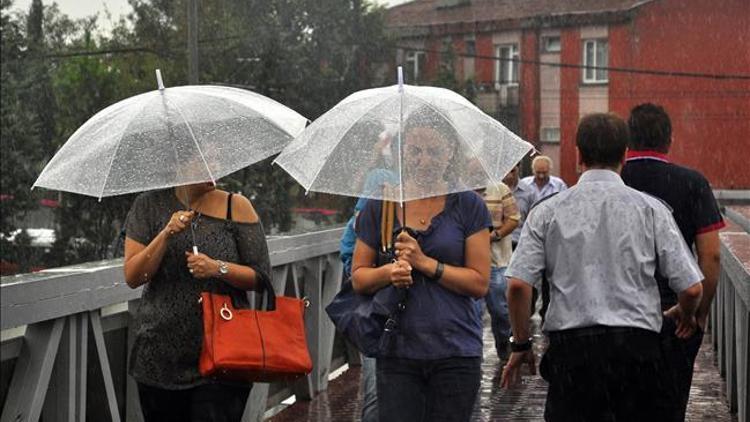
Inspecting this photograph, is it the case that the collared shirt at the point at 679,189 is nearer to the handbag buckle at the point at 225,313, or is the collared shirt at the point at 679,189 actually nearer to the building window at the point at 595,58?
the handbag buckle at the point at 225,313

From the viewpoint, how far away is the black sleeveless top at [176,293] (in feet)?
18.0

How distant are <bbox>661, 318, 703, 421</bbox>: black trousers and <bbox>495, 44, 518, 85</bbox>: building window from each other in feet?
165

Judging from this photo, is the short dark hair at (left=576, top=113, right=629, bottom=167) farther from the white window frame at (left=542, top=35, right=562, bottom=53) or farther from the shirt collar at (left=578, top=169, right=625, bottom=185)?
the white window frame at (left=542, top=35, right=562, bottom=53)

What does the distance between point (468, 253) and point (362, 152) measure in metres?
0.58

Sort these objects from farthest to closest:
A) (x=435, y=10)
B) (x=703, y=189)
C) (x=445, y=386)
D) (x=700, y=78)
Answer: (x=435, y=10) → (x=700, y=78) → (x=703, y=189) → (x=445, y=386)

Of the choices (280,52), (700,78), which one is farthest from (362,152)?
(700,78)

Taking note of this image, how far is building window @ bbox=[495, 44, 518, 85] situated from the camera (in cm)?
5588

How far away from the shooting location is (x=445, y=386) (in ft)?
17.8

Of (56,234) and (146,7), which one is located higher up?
(146,7)

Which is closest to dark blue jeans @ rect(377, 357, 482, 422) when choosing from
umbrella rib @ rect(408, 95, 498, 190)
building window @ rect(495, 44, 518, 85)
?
umbrella rib @ rect(408, 95, 498, 190)

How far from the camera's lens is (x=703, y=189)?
19.7 ft

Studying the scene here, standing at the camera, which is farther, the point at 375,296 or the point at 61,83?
the point at 61,83

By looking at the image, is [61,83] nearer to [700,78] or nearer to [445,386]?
[700,78]

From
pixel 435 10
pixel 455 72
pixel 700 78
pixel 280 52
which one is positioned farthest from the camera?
pixel 435 10
